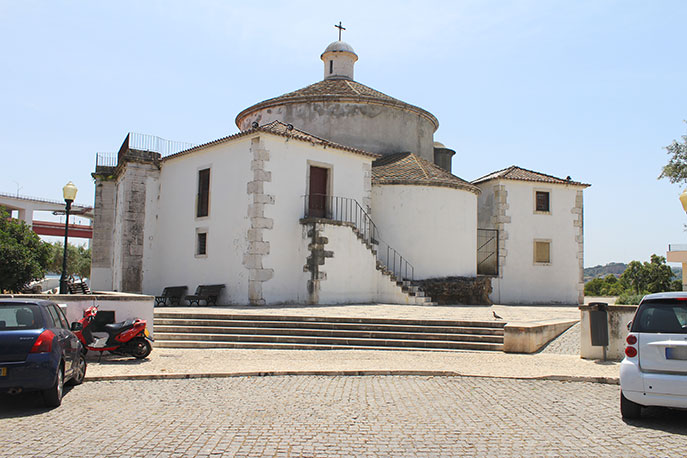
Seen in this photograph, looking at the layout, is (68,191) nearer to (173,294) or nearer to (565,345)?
(173,294)

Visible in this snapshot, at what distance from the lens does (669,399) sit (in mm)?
6297

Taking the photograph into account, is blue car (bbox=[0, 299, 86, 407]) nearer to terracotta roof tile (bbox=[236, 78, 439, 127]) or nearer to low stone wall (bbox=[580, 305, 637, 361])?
low stone wall (bbox=[580, 305, 637, 361])

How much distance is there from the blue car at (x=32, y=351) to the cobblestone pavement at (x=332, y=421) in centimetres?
30

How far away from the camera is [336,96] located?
26031 millimetres

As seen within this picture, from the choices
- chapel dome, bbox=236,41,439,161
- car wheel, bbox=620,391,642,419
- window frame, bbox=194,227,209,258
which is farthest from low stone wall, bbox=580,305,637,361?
chapel dome, bbox=236,41,439,161

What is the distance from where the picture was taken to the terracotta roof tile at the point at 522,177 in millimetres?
28422

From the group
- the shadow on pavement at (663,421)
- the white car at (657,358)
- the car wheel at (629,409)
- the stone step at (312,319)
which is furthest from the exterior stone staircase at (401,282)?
the car wheel at (629,409)

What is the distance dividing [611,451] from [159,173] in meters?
21.3

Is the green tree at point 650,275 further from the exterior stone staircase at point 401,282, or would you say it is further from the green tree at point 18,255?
the green tree at point 18,255

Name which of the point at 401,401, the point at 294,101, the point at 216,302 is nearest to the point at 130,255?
the point at 216,302

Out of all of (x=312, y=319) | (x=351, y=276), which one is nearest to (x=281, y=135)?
(x=351, y=276)

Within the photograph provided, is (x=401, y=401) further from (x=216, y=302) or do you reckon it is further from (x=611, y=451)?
(x=216, y=302)

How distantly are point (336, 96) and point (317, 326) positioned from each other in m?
14.5

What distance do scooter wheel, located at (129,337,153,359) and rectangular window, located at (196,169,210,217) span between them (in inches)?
428
